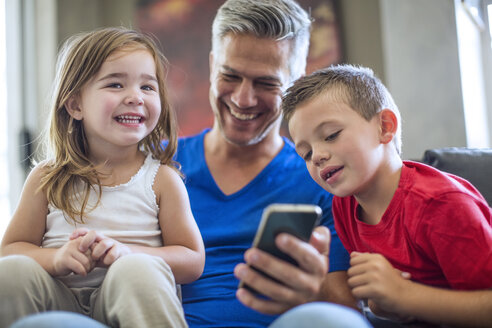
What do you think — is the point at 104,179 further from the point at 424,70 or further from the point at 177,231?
the point at 424,70

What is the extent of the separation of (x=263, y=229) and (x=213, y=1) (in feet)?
9.35

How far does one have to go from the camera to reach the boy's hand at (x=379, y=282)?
102 centimetres

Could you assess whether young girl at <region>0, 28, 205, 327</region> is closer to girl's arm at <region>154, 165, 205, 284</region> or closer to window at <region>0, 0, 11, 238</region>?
girl's arm at <region>154, 165, 205, 284</region>

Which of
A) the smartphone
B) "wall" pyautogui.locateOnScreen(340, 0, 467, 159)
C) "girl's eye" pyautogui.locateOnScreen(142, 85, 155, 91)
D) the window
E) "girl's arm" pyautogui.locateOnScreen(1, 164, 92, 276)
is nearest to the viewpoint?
the smartphone

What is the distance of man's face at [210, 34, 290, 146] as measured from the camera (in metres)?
1.64

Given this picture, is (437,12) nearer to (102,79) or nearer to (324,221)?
(324,221)

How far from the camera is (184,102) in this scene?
3416mm

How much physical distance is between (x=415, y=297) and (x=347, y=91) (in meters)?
0.52

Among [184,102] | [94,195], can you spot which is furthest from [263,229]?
[184,102]

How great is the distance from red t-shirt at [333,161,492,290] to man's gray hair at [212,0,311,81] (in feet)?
2.09

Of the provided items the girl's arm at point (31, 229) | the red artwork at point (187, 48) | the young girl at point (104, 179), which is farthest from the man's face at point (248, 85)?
the red artwork at point (187, 48)

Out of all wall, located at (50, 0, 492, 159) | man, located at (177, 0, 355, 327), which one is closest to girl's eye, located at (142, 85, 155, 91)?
man, located at (177, 0, 355, 327)

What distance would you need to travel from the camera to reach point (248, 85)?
1.65 meters

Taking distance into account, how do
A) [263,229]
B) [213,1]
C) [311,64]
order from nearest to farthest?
1. [263,229]
2. [311,64]
3. [213,1]
